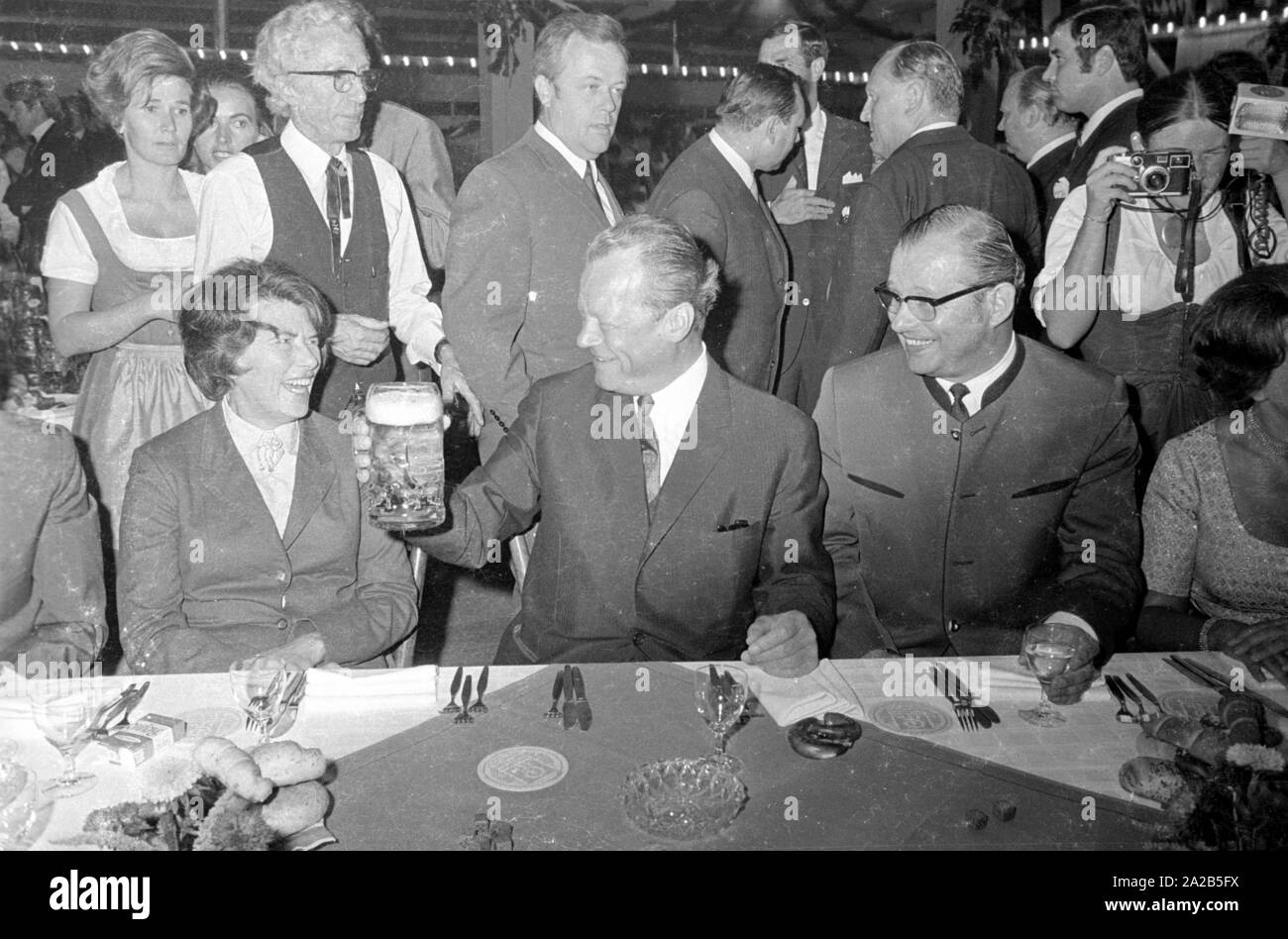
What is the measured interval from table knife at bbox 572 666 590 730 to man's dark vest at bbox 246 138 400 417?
1.29m

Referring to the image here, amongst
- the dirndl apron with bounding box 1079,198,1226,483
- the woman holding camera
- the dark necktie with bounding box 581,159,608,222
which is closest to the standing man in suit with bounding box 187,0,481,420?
the dark necktie with bounding box 581,159,608,222

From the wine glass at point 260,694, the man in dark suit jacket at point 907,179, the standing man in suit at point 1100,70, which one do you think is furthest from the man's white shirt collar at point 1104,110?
the wine glass at point 260,694

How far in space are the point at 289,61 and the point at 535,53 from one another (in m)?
0.63

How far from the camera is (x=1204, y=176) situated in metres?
3.00

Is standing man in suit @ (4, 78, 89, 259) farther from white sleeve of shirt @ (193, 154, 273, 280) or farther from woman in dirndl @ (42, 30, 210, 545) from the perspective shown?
white sleeve of shirt @ (193, 154, 273, 280)

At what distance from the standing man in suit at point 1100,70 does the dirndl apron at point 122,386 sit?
2.67 metres

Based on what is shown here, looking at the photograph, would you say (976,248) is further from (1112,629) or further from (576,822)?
(576,822)

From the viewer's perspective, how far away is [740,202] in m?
2.90

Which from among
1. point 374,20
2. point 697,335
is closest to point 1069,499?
point 697,335

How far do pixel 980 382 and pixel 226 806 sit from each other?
177 centimetres

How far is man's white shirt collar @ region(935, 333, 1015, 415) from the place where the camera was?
2279 millimetres

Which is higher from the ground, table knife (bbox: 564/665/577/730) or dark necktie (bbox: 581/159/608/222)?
dark necktie (bbox: 581/159/608/222)

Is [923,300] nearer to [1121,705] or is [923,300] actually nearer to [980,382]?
[980,382]
